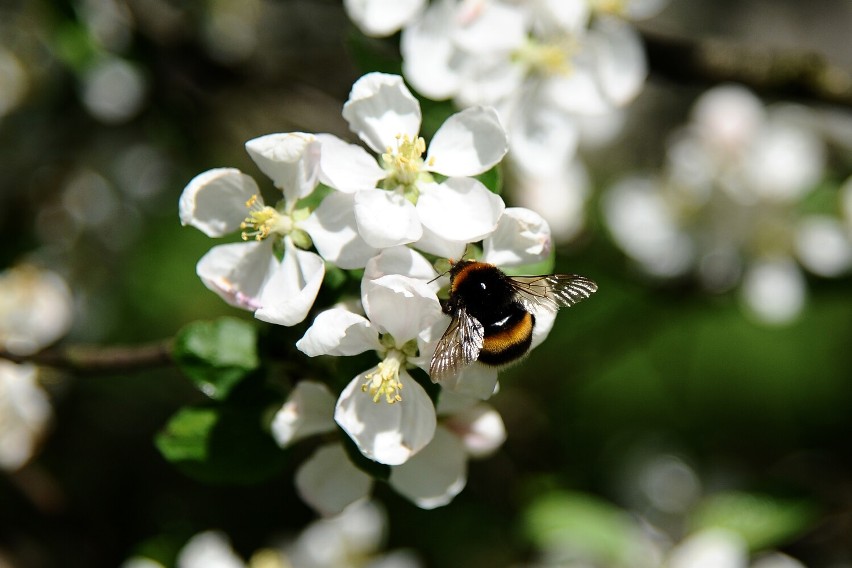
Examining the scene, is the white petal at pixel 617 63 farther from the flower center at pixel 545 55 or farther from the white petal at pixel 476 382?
the white petal at pixel 476 382

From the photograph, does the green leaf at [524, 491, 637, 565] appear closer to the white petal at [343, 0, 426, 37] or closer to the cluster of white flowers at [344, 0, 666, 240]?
the cluster of white flowers at [344, 0, 666, 240]

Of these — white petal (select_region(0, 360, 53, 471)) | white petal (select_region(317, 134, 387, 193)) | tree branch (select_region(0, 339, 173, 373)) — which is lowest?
white petal (select_region(0, 360, 53, 471))

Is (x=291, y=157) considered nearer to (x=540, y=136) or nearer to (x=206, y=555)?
(x=540, y=136)

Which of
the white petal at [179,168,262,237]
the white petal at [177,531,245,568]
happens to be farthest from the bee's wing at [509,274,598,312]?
the white petal at [177,531,245,568]

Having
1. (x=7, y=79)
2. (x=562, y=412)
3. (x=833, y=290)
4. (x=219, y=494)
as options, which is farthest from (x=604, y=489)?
(x=7, y=79)

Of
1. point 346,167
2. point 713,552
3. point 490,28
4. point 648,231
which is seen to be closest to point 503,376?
point 648,231

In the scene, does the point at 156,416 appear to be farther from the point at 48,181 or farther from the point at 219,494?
the point at 48,181

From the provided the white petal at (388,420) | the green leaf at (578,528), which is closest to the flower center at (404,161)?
the white petal at (388,420)

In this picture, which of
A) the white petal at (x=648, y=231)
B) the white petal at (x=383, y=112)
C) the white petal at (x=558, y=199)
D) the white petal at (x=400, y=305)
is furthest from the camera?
the white petal at (x=648, y=231)
